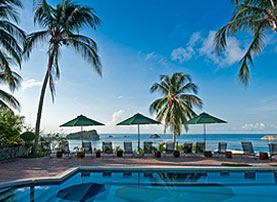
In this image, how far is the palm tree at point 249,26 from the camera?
7492mm

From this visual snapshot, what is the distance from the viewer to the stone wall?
28.0 feet

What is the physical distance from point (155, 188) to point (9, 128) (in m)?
7.92

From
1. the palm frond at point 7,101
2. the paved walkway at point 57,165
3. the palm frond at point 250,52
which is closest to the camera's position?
the paved walkway at point 57,165

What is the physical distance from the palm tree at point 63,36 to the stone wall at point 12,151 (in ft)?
2.29

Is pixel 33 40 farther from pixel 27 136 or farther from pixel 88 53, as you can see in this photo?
pixel 27 136

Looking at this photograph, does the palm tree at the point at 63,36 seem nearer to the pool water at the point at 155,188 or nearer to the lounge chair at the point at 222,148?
the pool water at the point at 155,188

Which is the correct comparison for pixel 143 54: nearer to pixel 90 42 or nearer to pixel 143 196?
pixel 90 42

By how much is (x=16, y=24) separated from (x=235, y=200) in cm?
1246

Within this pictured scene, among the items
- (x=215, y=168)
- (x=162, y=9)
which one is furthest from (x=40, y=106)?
(x=215, y=168)

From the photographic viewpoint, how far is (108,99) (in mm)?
16844

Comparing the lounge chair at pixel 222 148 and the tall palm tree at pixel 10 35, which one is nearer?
the tall palm tree at pixel 10 35

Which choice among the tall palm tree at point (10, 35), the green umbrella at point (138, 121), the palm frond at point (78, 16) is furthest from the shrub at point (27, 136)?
the palm frond at point (78, 16)

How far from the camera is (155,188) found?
5.78 meters

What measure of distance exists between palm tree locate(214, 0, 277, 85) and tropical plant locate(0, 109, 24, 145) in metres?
11.0
